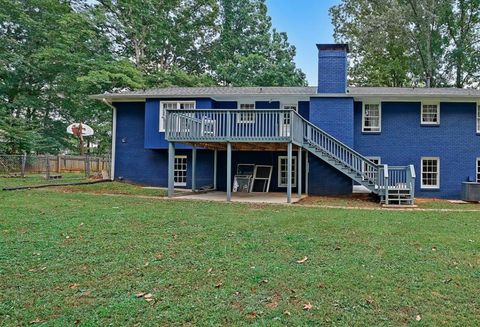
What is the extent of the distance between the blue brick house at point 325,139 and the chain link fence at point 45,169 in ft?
11.0

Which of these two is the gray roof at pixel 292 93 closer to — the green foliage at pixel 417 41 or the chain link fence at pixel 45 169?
the chain link fence at pixel 45 169

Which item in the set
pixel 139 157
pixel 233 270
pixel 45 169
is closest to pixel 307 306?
pixel 233 270

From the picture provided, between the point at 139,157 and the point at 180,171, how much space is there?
209 centimetres

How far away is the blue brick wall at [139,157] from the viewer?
17.7 metres

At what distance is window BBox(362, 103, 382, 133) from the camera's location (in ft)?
54.7

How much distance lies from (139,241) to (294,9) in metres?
27.0

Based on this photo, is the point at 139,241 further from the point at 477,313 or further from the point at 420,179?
the point at 420,179

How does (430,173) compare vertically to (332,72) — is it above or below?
below

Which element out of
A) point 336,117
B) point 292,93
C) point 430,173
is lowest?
point 430,173

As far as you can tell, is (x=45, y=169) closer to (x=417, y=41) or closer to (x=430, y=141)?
(x=430, y=141)

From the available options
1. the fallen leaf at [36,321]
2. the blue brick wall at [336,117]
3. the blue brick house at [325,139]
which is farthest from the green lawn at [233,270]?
the blue brick wall at [336,117]

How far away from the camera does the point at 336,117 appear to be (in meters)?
16.0

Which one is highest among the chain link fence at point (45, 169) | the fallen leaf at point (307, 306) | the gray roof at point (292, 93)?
the gray roof at point (292, 93)

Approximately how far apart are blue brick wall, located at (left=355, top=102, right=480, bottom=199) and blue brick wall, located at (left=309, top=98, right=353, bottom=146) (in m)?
0.96
